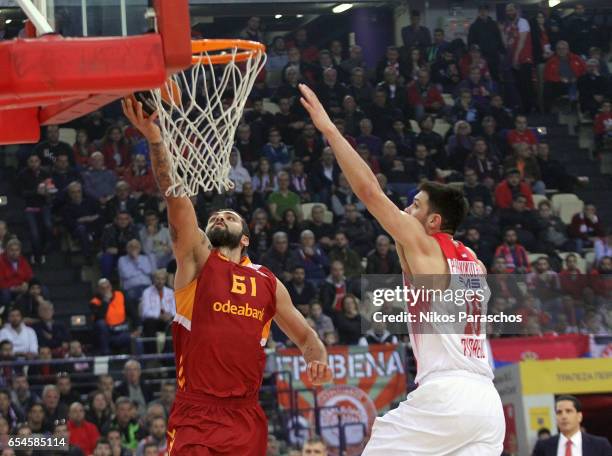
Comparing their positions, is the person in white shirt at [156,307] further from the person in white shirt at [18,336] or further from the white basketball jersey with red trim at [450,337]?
the white basketball jersey with red trim at [450,337]

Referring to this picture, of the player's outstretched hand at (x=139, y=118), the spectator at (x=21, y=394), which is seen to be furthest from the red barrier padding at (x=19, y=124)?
the spectator at (x=21, y=394)

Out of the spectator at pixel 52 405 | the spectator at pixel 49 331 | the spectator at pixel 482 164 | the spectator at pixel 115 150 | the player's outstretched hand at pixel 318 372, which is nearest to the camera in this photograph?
the player's outstretched hand at pixel 318 372

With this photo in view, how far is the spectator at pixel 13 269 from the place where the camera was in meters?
15.0

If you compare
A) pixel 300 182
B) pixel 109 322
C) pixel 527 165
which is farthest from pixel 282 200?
pixel 527 165

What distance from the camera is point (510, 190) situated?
18219mm

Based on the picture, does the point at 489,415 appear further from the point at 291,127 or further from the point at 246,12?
the point at 246,12

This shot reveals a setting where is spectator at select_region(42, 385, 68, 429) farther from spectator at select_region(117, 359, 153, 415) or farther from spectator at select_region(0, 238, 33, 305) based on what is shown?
A: spectator at select_region(0, 238, 33, 305)

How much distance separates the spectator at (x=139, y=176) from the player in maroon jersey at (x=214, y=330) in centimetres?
990

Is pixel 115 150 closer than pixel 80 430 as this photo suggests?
No

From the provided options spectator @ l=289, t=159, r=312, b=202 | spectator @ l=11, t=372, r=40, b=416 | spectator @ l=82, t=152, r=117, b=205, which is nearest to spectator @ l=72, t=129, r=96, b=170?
spectator @ l=82, t=152, r=117, b=205

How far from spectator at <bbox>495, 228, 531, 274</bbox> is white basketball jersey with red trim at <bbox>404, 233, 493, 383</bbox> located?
9.90 m

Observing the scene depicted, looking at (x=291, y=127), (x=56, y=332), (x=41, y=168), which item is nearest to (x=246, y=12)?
(x=291, y=127)

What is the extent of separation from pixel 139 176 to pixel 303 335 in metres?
10.0

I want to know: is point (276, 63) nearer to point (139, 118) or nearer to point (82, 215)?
point (82, 215)
